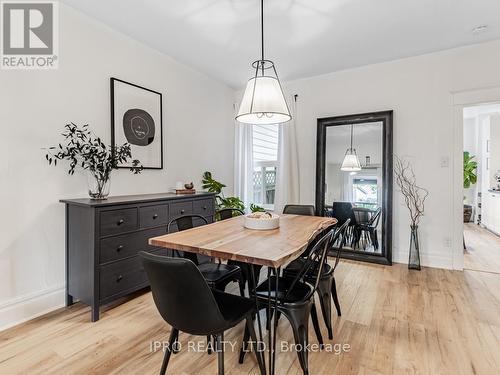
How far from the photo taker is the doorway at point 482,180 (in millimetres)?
4819

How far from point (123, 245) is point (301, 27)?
8.81 feet

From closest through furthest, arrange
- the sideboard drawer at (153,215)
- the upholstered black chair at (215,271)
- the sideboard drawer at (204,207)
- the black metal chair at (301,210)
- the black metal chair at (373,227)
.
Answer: the upholstered black chair at (215,271) < the sideboard drawer at (153,215) < the black metal chair at (301,210) < the sideboard drawer at (204,207) < the black metal chair at (373,227)

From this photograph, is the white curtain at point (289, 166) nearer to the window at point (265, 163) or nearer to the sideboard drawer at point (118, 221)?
the window at point (265, 163)

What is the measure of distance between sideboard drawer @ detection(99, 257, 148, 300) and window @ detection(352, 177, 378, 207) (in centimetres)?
284

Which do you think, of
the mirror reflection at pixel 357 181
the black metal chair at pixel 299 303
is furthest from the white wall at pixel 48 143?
the mirror reflection at pixel 357 181

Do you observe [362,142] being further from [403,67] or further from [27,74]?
[27,74]

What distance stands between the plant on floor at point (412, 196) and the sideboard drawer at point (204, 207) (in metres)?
2.43

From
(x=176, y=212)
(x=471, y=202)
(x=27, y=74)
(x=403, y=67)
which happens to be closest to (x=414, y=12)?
(x=403, y=67)

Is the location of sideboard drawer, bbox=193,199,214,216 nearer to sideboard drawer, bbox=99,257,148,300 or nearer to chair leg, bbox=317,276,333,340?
sideboard drawer, bbox=99,257,148,300

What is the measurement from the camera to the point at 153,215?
2.65m

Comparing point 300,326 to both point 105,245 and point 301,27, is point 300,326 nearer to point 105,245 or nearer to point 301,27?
point 105,245

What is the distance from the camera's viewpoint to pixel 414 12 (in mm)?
2572

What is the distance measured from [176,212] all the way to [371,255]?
256 cm

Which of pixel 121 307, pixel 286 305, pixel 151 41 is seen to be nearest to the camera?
pixel 286 305
